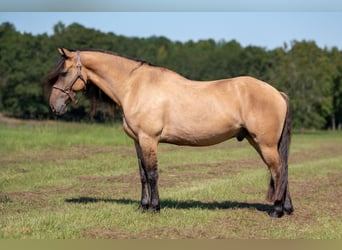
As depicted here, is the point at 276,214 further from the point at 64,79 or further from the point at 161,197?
the point at 64,79

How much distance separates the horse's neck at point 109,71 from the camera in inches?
274

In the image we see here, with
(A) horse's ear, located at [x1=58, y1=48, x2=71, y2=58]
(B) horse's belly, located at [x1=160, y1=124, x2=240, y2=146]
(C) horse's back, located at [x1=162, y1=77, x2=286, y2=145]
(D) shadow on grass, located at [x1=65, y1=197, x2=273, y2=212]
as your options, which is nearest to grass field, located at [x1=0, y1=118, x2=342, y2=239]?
(D) shadow on grass, located at [x1=65, y1=197, x2=273, y2=212]

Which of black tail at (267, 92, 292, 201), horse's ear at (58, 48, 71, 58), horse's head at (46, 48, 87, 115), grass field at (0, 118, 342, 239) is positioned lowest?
grass field at (0, 118, 342, 239)

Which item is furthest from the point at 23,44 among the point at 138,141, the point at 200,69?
the point at 138,141

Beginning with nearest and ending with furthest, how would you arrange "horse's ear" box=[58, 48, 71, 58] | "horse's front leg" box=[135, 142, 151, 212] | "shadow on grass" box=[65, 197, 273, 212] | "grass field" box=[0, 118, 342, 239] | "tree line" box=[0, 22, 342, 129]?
"grass field" box=[0, 118, 342, 239] → "horse's front leg" box=[135, 142, 151, 212] → "horse's ear" box=[58, 48, 71, 58] → "shadow on grass" box=[65, 197, 273, 212] → "tree line" box=[0, 22, 342, 129]

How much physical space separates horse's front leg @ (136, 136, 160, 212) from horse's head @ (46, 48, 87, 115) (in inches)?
53.3

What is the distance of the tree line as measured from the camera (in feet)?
149

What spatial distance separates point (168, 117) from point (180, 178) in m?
4.35

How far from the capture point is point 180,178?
35.0ft

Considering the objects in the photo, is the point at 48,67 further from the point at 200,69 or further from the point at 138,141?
the point at 138,141

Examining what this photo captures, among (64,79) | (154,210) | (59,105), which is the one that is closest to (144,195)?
(154,210)

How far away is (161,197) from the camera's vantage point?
8.10m

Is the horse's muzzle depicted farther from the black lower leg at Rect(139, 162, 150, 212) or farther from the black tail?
the black tail

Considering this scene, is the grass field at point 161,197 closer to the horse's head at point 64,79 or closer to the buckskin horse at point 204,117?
the buckskin horse at point 204,117
